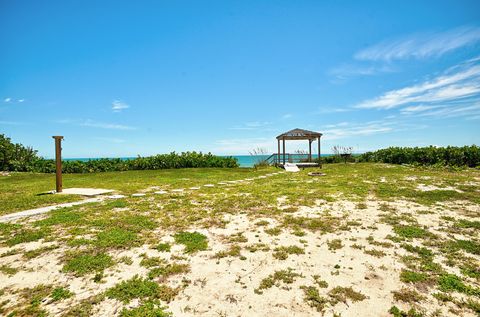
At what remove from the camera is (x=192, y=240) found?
420cm

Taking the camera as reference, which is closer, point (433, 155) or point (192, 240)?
point (192, 240)

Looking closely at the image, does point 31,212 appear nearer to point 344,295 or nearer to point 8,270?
point 8,270

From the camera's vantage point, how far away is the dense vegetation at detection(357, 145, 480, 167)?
16688 mm

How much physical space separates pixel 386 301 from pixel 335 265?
794 mm

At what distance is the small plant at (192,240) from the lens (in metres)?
3.89

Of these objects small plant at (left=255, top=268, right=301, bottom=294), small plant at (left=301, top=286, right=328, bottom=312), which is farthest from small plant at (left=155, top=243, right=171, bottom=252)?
small plant at (left=301, top=286, right=328, bottom=312)

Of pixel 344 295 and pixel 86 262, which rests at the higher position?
pixel 86 262


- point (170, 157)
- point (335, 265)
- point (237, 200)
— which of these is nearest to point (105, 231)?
point (237, 200)

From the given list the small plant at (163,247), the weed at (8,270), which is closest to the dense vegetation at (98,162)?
the small plant at (163,247)

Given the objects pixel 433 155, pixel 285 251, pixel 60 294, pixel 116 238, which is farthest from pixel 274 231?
pixel 433 155

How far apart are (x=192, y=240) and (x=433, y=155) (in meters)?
20.8

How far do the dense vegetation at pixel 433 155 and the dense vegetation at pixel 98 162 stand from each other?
13.7 meters

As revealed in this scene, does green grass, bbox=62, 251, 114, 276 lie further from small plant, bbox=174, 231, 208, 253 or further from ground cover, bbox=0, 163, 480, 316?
small plant, bbox=174, 231, 208, 253

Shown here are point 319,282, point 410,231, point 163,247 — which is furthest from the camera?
point 410,231
